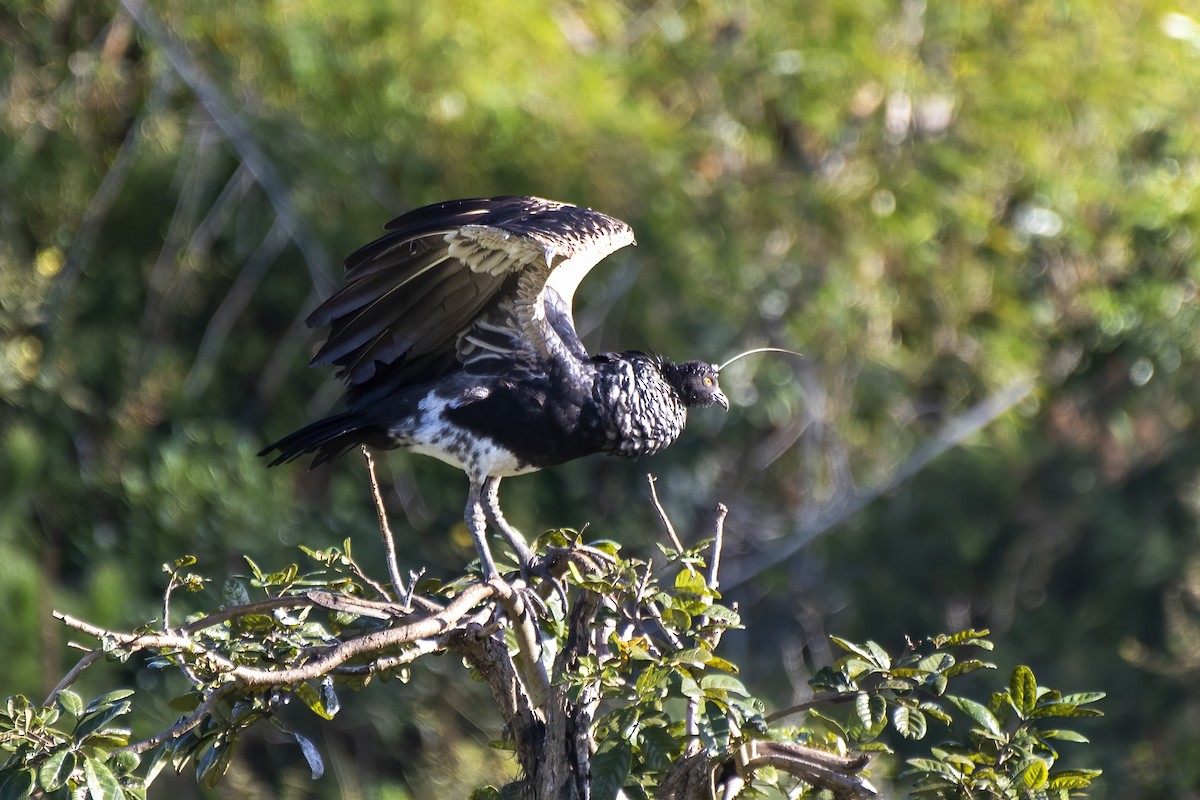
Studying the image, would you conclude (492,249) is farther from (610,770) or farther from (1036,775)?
(1036,775)

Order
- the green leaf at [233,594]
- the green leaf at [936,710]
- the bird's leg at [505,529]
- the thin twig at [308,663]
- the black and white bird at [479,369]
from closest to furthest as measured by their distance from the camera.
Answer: the thin twig at [308,663] → the green leaf at [936,710] → the green leaf at [233,594] → the bird's leg at [505,529] → the black and white bird at [479,369]

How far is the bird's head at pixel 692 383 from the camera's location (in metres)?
3.51

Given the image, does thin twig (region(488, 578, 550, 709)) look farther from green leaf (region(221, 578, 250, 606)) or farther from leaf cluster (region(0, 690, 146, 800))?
leaf cluster (region(0, 690, 146, 800))

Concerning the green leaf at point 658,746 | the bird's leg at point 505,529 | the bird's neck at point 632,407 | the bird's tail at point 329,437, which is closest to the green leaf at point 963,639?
the green leaf at point 658,746

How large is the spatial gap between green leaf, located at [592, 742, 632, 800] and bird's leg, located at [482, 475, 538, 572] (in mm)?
587

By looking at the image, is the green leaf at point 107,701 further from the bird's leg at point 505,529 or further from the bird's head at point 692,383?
the bird's head at point 692,383

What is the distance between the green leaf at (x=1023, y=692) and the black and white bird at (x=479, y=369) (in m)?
1.19

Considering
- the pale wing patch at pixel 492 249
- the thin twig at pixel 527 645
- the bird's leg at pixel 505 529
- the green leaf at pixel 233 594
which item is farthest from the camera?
the pale wing patch at pixel 492 249

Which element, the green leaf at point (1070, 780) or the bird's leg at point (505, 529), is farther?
the bird's leg at point (505, 529)

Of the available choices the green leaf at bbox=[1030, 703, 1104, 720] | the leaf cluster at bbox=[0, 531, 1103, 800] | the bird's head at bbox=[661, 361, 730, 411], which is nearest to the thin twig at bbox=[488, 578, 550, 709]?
the leaf cluster at bbox=[0, 531, 1103, 800]

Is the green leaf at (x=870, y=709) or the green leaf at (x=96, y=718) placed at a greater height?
the green leaf at (x=96, y=718)

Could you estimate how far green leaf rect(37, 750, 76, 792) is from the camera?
1870 mm

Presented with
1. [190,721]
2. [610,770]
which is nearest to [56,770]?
[190,721]

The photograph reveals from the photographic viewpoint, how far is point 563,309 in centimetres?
357
